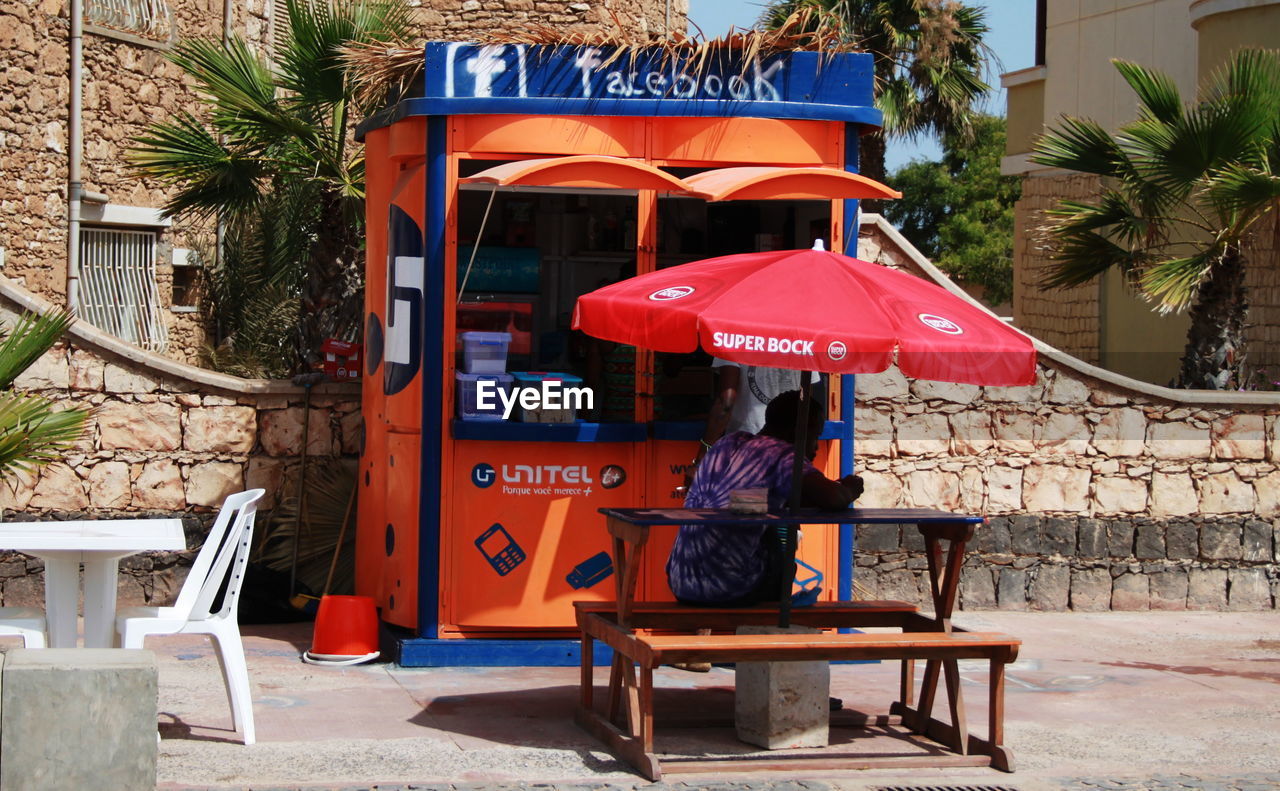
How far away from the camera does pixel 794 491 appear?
21.5ft

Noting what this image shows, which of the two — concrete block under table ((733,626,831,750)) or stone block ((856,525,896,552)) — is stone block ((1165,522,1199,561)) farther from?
concrete block under table ((733,626,831,750))

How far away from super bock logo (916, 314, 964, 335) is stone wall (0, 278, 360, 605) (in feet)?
14.7

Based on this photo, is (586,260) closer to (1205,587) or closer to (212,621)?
(212,621)

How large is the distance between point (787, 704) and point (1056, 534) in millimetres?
4489

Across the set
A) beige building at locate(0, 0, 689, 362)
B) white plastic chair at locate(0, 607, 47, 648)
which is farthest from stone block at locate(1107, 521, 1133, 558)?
beige building at locate(0, 0, 689, 362)

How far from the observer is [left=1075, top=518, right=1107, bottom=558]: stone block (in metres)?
10.5

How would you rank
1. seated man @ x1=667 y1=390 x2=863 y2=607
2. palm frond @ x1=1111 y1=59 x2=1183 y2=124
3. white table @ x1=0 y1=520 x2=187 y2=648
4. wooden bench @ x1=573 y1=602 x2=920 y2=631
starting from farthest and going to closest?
palm frond @ x1=1111 y1=59 x2=1183 y2=124 → wooden bench @ x1=573 y1=602 x2=920 y2=631 → seated man @ x1=667 y1=390 x2=863 y2=607 → white table @ x1=0 y1=520 x2=187 y2=648

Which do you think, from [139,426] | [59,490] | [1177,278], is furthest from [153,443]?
[1177,278]

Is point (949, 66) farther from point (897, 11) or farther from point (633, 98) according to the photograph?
point (633, 98)

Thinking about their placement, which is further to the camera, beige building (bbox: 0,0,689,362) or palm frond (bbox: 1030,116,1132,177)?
beige building (bbox: 0,0,689,362)

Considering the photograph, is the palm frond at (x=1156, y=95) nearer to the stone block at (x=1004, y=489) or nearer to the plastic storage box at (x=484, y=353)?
the stone block at (x=1004, y=489)

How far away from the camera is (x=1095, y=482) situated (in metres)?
10.5

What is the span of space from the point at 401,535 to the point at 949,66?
62.7ft

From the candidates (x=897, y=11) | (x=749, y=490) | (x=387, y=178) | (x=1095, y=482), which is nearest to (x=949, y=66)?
(x=897, y=11)
